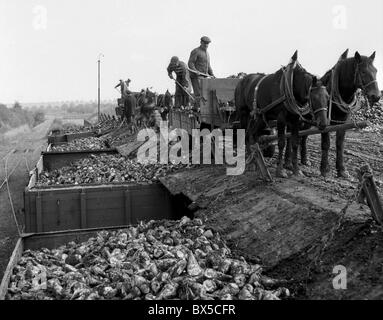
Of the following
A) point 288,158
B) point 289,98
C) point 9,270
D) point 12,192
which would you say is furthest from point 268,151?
point 12,192

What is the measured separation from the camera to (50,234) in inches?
396

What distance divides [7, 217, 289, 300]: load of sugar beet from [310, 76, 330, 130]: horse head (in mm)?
2631

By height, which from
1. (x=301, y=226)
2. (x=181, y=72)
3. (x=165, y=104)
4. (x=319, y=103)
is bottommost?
(x=301, y=226)

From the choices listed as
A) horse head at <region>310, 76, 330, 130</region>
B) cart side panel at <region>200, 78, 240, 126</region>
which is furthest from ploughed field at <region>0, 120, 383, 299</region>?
cart side panel at <region>200, 78, 240, 126</region>

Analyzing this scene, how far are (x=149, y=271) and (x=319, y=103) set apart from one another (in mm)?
4084

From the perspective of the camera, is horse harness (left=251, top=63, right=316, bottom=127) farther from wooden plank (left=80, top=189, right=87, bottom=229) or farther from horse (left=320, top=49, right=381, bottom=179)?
wooden plank (left=80, top=189, right=87, bottom=229)

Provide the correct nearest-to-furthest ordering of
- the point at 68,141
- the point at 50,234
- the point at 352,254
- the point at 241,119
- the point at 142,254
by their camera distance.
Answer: the point at 352,254 < the point at 142,254 < the point at 50,234 < the point at 241,119 < the point at 68,141

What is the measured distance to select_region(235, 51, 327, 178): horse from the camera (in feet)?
28.7

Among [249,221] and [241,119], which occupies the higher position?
[241,119]

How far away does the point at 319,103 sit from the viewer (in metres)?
8.20

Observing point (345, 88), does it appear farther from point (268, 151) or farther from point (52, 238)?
point (52, 238)

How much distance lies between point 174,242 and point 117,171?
8.33m
